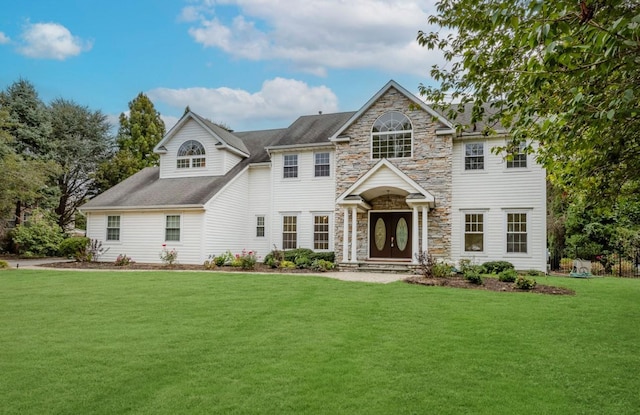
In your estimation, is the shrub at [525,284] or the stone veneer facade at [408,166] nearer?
the shrub at [525,284]

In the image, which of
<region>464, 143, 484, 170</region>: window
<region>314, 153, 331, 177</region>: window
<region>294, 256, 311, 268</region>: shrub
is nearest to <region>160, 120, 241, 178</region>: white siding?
<region>314, 153, 331, 177</region>: window

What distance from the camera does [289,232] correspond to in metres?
21.0

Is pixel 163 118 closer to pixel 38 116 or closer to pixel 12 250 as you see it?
pixel 38 116

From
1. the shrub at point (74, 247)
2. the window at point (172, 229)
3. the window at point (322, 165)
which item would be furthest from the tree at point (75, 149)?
the window at point (322, 165)

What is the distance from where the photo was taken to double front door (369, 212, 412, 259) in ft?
63.6

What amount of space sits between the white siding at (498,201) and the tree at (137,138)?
26.4 meters

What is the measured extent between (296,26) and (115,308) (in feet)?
35.7

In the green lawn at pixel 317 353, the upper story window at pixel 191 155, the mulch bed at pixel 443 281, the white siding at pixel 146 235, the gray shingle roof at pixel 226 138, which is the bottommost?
the green lawn at pixel 317 353

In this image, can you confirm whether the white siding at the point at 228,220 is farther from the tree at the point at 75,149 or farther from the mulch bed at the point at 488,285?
the tree at the point at 75,149

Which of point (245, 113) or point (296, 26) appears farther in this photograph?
point (245, 113)

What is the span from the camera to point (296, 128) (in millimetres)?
22766

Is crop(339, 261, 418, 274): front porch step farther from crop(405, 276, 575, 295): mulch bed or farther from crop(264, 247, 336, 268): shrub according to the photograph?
crop(405, 276, 575, 295): mulch bed

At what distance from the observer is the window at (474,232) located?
18.1m

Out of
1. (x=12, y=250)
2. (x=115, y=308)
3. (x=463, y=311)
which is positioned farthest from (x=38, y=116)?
(x=463, y=311)
